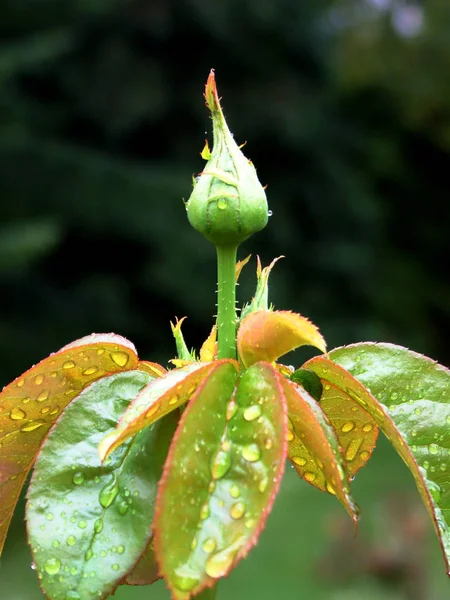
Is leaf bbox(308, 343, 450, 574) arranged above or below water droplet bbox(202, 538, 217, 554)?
above

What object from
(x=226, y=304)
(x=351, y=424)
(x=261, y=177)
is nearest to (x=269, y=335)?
(x=226, y=304)

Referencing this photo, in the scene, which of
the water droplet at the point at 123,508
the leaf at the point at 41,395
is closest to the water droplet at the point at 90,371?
the leaf at the point at 41,395

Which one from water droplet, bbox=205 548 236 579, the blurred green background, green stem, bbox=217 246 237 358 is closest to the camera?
water droplet, bbox=205 548 236 579

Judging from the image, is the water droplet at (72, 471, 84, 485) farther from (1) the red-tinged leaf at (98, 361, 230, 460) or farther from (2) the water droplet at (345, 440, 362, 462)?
(2) the water droplet at (345, 440, 362, 462)

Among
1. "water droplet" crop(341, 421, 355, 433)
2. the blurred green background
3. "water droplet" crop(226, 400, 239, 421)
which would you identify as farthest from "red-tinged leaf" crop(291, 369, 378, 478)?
the blurred green background

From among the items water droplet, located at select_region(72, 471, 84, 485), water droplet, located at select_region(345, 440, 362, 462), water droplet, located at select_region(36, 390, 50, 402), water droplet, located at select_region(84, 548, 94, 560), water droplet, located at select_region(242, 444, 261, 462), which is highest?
water droplet, located at select_region(242, 444, 261, 462)

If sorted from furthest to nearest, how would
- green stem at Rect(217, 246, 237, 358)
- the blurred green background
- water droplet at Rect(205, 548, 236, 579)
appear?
1. the blurred green background
2. green stem at Rect(217, 246, 237, 358)
3. water droplet at Rect(205, 548, 236, 579)

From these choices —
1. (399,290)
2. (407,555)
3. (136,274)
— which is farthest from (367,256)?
(407,555)

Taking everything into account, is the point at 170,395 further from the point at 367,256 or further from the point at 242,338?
the point at 367,256
